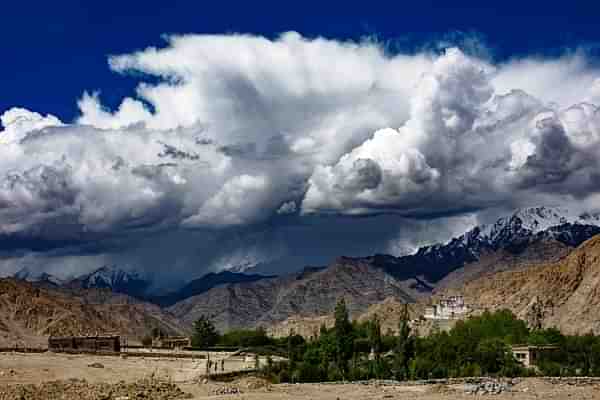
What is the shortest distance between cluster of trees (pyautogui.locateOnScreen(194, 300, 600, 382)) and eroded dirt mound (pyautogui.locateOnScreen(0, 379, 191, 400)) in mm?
31876

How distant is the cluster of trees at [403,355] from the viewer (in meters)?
116

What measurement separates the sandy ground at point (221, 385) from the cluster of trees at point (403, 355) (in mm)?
13314

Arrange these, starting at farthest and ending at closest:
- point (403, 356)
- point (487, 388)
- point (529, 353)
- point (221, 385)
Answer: point (529, 353) < point (403, 356) < point (487, 388) < point (221, 385)

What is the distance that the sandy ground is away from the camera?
267 ft

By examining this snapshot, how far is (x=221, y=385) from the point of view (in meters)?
87.8

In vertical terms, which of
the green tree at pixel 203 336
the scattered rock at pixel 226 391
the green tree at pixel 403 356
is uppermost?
the green tree at pixel 203 336

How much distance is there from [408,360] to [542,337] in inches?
2384

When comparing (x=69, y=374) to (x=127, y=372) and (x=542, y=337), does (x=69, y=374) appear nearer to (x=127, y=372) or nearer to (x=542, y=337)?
(x=127, y=372)

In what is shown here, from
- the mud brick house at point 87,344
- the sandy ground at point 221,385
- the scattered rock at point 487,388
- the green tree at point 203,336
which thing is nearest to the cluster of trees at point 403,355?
the green tree at point 203,336

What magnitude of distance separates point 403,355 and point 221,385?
120 feet

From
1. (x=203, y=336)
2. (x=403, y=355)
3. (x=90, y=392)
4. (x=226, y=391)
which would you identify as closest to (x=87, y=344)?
(x=203, y=336)

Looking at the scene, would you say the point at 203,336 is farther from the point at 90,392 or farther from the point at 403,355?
the point at 90,392

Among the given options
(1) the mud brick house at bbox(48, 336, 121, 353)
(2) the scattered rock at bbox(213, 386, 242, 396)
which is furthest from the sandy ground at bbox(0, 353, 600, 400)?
(1) the mud brick house at bbox(48, 336, 121, 353)

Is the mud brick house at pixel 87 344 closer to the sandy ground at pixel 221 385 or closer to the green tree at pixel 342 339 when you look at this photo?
the sandy ground at pixel 221 385
